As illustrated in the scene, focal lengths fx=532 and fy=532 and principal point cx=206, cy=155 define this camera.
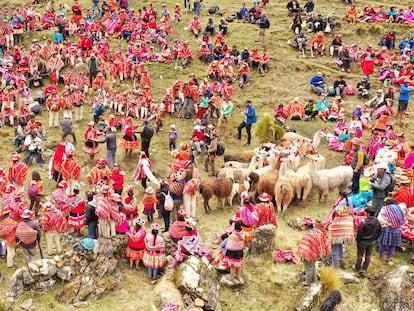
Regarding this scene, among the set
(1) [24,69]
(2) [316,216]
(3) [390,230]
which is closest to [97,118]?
(1) [24,69]

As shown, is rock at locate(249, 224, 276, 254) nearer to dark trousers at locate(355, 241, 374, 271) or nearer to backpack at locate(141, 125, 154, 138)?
dark trousers at locate(355, 241, 374, 271)

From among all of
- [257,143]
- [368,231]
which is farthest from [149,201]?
[257,143]

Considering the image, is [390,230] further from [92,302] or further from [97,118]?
[97,118]

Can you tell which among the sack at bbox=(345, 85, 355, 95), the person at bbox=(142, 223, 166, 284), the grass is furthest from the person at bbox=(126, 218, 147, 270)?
the sack at bbox=(345, 85, 355, 95)

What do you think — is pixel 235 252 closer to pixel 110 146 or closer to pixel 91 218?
pixel 91 218

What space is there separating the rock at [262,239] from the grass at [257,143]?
0.20 m

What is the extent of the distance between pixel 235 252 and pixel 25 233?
4810 mm

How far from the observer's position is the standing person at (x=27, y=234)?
1216 centimetres

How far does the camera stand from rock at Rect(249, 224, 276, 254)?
13.6 metres

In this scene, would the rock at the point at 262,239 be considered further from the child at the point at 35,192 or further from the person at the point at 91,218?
the child at the point at 35,192

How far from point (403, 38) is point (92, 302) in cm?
2491

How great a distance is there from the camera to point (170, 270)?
41.0 ft

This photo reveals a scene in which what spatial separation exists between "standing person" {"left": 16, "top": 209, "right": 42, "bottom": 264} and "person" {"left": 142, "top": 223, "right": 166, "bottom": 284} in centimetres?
255

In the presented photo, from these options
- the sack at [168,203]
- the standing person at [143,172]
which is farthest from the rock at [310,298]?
the standing person at [143,172]
